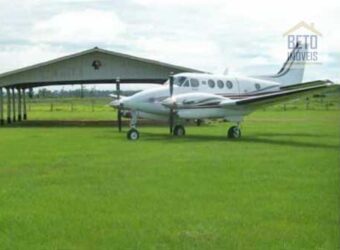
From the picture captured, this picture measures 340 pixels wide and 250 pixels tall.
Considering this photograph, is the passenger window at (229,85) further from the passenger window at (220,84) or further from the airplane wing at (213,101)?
the airplane wing at (213,101)

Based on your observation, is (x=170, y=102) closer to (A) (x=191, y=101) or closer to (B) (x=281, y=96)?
(A) (x=191, y=101)

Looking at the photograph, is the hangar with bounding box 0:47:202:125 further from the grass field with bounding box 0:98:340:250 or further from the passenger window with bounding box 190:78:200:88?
the grass field with bounding box 0:98:340:250

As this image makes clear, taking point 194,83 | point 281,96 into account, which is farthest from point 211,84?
point 281,96

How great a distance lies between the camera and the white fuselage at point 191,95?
22.8 meters

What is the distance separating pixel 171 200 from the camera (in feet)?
29.4

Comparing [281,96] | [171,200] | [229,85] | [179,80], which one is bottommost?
[171,200]

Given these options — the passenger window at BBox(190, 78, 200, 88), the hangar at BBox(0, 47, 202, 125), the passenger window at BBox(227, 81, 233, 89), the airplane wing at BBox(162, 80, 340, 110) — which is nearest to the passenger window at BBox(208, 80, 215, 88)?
the passenger window at BBox(190, 78, 200, 88)

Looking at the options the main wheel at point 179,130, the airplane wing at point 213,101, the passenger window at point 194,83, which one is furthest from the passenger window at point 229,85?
the main wheel at point 179,130

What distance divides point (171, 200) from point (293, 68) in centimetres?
2115

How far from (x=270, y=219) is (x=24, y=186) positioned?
15.3ft

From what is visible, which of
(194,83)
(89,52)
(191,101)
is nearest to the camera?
(191,101)

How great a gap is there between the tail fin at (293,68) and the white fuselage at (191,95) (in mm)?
4372

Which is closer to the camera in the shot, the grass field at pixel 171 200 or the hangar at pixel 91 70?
the grass field at pixel 171 200

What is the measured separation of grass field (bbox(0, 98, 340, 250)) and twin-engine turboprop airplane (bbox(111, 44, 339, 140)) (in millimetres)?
5883
